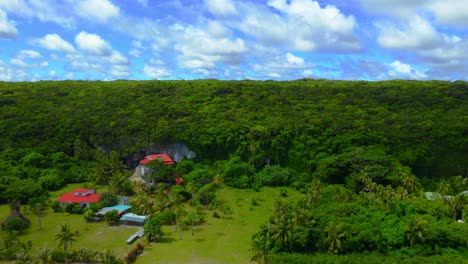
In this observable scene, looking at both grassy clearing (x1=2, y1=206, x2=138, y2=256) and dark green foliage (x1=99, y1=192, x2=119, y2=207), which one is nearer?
grassy clearing (x1=2, y1=206, x2=138, y2=256)

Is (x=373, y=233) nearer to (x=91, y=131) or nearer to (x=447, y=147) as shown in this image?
(x=447, y=147)

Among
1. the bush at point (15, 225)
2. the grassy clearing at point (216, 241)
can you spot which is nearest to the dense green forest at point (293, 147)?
the grassy clearing at point (216, 241)

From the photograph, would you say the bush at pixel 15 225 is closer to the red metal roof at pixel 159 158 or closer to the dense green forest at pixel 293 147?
the dense green forest at pixel 293 147

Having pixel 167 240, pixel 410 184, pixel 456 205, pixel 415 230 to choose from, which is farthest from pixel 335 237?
pixel 410 184

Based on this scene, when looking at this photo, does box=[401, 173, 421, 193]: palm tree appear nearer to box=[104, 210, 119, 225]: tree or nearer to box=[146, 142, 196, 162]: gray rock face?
box=[146, 142, 196, 162]: gray rock face

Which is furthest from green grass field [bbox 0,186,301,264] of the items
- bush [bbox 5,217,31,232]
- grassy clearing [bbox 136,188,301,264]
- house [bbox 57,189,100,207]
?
house [bbox 57,189,100,207]

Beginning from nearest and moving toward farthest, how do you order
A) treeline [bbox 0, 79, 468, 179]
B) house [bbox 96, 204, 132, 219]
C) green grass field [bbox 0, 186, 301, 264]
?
green grass field [bbox 0, 186, 301, 264] < house [bbox 96, 204, 132, 219] < treeline [bbox 0, 79, 468, 179]

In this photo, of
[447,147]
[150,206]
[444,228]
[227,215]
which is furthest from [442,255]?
[447,147]
